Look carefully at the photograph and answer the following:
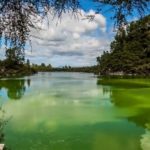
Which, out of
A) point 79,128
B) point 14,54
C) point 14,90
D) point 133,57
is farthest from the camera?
point 133,57

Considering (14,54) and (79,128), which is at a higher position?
(14,54)

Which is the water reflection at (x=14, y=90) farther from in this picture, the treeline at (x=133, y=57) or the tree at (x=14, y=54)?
the treeline at (x=133, y=57)

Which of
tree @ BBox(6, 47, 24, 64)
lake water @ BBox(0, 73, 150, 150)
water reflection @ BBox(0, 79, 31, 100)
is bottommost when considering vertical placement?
lake water @ BBox(0, 73, 150, 150)

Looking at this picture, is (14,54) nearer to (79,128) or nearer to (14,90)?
(79,128)

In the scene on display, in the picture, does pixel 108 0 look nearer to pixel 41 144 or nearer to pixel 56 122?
pixel 41 144

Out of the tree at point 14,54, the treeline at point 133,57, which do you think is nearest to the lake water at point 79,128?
the tree at point 14,54

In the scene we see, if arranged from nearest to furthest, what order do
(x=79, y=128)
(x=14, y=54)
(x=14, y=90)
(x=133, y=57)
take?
(x=14, y=54), (x=79, y=128), (x=14, y=90), (x=133, y=57)

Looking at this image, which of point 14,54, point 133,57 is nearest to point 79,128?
point 14,54

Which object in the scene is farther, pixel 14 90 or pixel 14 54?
pixel 14 90

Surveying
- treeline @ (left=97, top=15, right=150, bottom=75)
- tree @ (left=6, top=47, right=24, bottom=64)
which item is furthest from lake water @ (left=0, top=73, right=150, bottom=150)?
treeline @ (left=97, top=15, right=150, bottom=75)

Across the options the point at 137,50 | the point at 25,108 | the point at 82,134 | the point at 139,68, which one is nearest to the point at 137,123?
the point at 82,134

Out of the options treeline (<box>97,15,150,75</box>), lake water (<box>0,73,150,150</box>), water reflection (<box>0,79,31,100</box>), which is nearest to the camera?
lake water (<box>0,73,150,150</box>)

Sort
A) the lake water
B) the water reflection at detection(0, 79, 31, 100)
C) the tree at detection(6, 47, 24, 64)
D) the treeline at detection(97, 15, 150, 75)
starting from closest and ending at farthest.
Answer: the tree at detection(6, 47, 24, 64), the lake water, the water reflection at detection(0, 79, 31, 100), the treeline at detection(97, 15, 150, 75)

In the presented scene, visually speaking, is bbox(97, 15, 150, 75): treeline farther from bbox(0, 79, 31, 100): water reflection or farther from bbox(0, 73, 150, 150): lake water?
bbox(0, 73, 150, 150): lake water
